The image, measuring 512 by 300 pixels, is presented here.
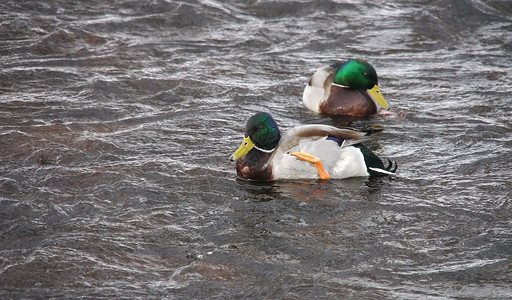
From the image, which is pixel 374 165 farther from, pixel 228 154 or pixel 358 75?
pixel 358 75

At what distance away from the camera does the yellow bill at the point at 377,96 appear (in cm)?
840

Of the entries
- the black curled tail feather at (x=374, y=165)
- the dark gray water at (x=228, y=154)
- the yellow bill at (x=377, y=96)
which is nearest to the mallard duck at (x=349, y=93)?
the yellow bill at (x=377, y=96)

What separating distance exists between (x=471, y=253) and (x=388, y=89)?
427 centimetres

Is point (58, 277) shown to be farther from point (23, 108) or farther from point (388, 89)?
point (388, 89)

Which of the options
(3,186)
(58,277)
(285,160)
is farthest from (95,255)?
(285,160)

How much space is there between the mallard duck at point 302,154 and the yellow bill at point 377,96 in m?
1.97

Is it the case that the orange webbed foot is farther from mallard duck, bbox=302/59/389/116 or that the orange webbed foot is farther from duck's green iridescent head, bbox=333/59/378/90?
duck's green iridescent head, bbox=333/59/378/90

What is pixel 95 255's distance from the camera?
5.19m

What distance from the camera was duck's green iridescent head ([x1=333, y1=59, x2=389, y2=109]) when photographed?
8.54 meters

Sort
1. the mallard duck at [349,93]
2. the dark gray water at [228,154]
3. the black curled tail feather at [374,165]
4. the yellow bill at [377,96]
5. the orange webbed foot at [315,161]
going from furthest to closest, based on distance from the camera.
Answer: the mallard duck at [349,93] → the yellow bill at [377,96] → the black curled tail feather at [374,165] → the orange webbed foot at [315,161] → the dark gray water at [228,154]

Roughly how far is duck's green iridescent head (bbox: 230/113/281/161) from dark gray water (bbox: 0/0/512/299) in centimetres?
33

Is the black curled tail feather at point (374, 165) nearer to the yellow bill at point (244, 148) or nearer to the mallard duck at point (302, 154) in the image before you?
the mallard duck at point (302, 154)

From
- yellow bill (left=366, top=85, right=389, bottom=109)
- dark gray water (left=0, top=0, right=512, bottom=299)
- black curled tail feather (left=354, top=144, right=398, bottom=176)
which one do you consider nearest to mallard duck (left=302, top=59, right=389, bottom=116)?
yellow bill (left=366, top=85, right=389, bottom=109)

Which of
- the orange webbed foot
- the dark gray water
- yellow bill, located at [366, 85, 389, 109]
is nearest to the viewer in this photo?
the dark gray water
